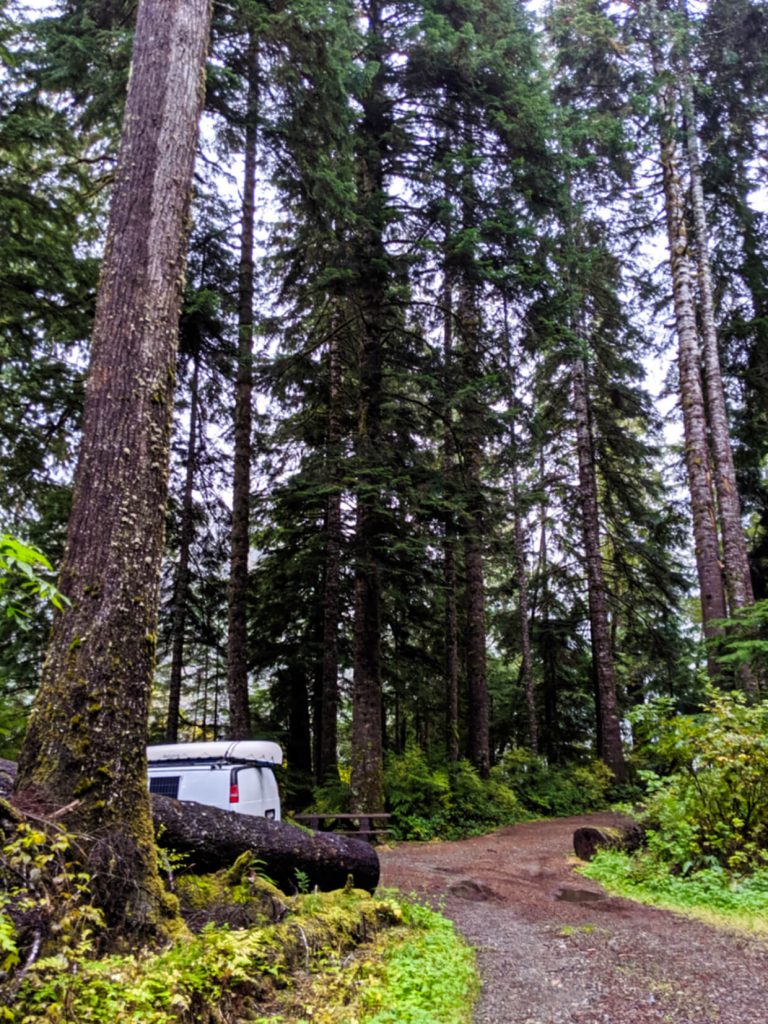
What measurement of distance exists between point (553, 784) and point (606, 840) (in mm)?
7872

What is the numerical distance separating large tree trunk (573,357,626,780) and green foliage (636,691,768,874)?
31.3 ft

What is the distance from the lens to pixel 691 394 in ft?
41.0

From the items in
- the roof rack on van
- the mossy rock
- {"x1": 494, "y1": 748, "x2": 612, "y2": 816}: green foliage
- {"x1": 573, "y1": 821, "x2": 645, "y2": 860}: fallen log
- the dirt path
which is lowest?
{"x1": 494, "y1": 748, "x2": 612, "y2": 816}: green foliage

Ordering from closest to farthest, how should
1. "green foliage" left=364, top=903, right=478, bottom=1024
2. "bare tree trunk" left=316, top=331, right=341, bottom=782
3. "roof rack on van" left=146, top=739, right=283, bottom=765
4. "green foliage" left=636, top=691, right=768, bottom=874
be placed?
"green foliage" left=364, top=903, right=478, bottom=1024 → "green foliage" left=636, top=691, right=768, bottom=874 → "roof rack on van" left=146, top=739, right=283, bottom=765 → "bare tree trunk" left=316, top=331, right=341, bottom=782

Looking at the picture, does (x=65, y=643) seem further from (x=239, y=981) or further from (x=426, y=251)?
(x=426, y=251)

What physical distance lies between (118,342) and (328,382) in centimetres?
1183

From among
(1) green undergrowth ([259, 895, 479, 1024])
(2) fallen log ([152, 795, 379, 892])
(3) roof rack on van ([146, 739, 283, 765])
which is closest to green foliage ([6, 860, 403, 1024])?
(1) green undergrowth ([259, 895, 479, 1024])

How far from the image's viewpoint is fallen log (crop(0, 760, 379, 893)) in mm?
4859

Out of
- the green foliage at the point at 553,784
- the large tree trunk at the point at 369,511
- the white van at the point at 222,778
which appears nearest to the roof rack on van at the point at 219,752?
the white van at the point at 222,778

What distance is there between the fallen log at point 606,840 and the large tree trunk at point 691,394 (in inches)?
146

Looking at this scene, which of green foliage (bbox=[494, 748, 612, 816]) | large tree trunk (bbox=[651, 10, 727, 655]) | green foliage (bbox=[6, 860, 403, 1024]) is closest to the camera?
green foliage (bbox=[6, 860, 403, 1024])

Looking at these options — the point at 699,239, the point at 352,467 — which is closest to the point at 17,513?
the point at 352,467

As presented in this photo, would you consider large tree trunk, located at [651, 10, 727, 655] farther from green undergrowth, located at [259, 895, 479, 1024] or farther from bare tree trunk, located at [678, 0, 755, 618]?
green undergrowth, located at [259, 895, 479, 1024]

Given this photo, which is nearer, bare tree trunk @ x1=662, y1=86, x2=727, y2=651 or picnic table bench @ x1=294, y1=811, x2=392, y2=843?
picnic table bench @ x1=294, y1=811, x2=392, y2=843
